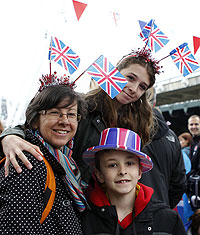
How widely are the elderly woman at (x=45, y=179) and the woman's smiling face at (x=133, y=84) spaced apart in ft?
1.41

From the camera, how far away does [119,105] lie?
8.05 feet

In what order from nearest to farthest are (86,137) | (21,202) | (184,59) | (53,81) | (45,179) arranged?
(21,202) < (45,179) < (53,81) < (86,137) < (184,59)

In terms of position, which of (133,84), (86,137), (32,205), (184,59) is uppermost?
(184,59)

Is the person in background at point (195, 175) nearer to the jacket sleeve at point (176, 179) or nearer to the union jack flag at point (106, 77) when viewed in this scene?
the jacket sleeve at point (176, 179)

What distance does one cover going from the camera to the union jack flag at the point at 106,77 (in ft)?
6.89

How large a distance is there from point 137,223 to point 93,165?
1.65ft

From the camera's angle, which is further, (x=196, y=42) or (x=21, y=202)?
(x=196, y=42)

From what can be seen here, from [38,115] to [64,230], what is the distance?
0.69m

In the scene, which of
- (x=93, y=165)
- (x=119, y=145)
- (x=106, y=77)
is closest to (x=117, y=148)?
(x=119, y=145)

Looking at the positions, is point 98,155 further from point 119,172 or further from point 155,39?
point 155,39

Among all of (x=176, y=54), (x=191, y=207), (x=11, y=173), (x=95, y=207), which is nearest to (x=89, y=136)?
(x=95, y=207)

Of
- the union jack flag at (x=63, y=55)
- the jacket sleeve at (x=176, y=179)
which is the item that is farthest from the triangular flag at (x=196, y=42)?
the union jack flag at (x=63, y=55)

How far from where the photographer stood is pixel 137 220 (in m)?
1.86

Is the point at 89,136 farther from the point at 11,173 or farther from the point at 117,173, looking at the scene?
the point at 11,173
